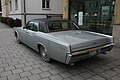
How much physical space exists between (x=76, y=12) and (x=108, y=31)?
2.84 meters

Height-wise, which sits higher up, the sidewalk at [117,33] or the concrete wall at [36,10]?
the concrete wall at [36,10]

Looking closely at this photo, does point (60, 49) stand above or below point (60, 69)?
above

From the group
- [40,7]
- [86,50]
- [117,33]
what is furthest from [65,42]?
[40,7]

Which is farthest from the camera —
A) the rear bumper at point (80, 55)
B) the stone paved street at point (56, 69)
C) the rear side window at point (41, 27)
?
the rear side window at point (41, 27)

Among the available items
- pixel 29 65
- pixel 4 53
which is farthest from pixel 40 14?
pixel 29 65

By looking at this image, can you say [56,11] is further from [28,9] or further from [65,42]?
[65,42]

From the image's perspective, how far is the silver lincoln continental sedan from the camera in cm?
336

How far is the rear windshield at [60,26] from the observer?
457 centimetres

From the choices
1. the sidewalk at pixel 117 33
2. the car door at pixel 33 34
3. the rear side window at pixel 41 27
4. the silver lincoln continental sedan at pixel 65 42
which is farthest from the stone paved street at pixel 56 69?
the sidewalk at pixel 117 33

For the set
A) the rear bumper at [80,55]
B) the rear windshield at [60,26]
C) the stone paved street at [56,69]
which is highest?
the rear windshield at [60,26]

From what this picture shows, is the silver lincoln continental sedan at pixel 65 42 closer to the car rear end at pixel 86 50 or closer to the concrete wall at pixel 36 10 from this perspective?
the car rear end at pixel 86 50

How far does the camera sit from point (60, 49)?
3.45 metres

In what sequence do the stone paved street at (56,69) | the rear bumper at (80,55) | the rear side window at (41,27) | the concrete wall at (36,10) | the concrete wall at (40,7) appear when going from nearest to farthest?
the rear bumper at (80,55)
the stone paved street at (56,69)
the rear side window at (41,27)
the concrete wall at (36,10)
the concrete wall at (40,7)

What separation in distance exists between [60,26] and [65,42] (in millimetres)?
1491
